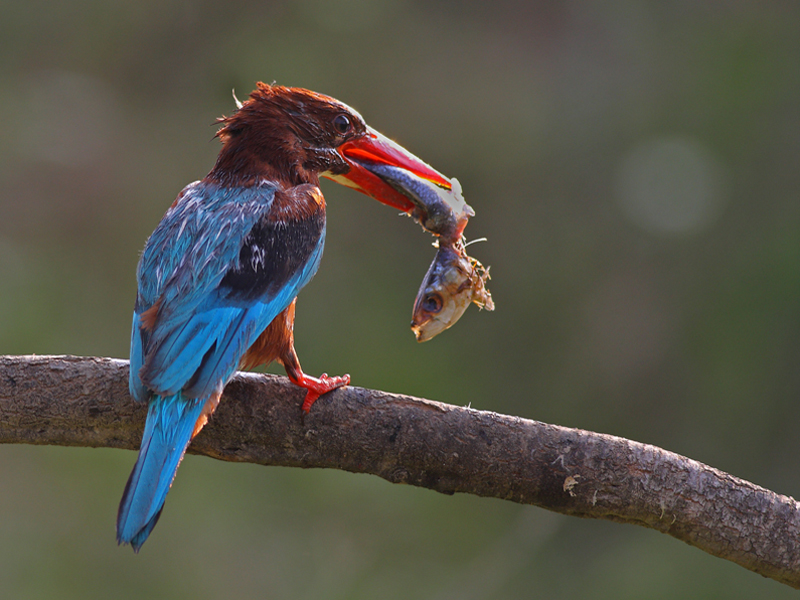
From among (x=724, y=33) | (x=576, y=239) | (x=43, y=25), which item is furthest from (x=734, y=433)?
(x=43, y=25)

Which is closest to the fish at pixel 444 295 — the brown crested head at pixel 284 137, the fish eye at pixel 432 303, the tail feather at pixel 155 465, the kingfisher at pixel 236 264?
the fish eye at pixel 432 303

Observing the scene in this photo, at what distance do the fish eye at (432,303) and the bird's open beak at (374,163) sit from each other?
29cm

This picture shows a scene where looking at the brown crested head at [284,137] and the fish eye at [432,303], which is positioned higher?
the brown crested head at [284,137]

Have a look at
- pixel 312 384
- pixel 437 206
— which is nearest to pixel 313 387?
pixel 312 384

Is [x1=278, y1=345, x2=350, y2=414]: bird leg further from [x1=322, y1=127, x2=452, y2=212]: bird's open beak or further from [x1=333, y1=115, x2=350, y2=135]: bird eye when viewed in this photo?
[x1=333, y1=115, x2=350, y2=135]: bird eye

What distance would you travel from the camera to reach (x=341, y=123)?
2.16 meters

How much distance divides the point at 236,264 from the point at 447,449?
2.00 feet

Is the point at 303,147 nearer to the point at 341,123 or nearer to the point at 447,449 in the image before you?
the point at 341,123

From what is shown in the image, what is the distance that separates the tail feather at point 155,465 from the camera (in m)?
1.38

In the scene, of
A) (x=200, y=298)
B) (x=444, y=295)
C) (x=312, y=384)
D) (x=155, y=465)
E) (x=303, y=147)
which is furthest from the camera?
(x=303, y=147)

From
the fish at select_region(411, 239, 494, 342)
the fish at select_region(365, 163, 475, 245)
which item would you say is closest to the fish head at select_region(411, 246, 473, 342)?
the fish at select_region(411, 239, 494, 342)

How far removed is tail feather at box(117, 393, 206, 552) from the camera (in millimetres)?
1383

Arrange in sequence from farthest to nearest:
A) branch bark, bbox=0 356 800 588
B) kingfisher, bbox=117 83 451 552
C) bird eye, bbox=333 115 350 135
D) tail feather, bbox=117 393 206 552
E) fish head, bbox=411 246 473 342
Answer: bird eye, bbox=333 115 350 135 < fish head, bbox=411 246 473 342 < branch bark, bbox=0 356 800 588 < kingfisher, bbox=117 83 451 552 < tail feather, bbox=117 393 206 552

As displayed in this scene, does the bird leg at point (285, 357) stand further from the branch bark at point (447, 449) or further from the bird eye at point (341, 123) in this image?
the bird eye at point (341, 123)
